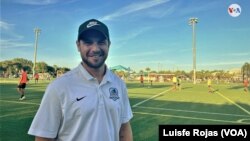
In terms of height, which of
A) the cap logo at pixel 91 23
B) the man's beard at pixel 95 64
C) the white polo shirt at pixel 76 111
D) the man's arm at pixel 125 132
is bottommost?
the man's arm at pixel 125 132

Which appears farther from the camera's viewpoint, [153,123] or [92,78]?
[153,123]

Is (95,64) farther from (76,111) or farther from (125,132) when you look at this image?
(125,132)

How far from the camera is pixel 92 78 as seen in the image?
2.43 m

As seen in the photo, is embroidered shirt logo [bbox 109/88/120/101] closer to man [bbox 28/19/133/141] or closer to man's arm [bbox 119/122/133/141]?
man [bbox 28/19/133/141]

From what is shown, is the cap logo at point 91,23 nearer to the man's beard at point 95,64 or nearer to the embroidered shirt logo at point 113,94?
the man's beard at point 95,64

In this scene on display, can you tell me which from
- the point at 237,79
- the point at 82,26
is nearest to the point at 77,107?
the point at 82,26

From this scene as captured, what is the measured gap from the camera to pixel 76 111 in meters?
2.30

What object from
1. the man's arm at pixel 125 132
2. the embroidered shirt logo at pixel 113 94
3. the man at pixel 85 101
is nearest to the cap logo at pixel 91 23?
the man at pixel 85 101

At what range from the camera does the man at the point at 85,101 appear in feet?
7.50

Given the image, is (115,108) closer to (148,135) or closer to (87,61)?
→ (87,61)

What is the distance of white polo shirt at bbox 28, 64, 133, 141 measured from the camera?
2.28 meters

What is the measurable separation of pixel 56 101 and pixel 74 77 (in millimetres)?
239

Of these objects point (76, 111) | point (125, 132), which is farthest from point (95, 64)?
point (125, 132)

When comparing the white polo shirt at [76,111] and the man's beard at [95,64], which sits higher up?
the man's beard at [95,64]
